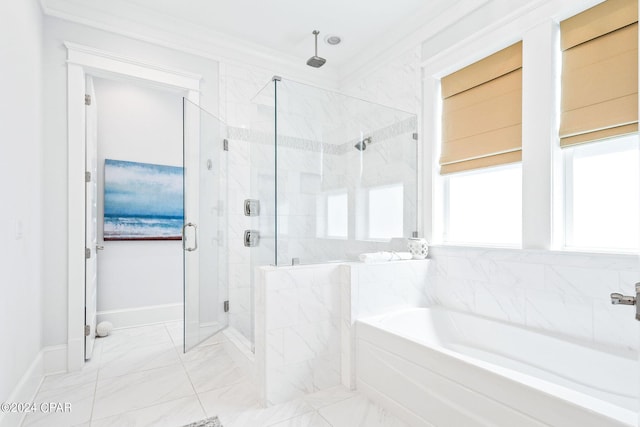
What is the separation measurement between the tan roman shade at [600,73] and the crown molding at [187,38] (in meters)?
2.26

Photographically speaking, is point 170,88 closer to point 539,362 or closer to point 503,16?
point 503,16

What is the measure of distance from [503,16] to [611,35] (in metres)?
0.63

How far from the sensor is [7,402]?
5.27ft

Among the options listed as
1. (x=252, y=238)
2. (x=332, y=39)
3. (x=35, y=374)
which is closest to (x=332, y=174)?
(x=252, y=238)

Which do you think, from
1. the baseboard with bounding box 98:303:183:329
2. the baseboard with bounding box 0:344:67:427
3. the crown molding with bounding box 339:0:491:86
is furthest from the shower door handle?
the crown molding with bounding box 339:0:491:86

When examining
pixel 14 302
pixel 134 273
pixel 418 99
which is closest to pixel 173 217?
pixel 134 273

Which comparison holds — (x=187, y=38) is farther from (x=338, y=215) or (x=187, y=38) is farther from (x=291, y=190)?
(x=338, y=215)

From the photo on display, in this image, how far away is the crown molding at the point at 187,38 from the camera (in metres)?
2.50

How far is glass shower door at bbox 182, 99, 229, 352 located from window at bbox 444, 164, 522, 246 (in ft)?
6.17

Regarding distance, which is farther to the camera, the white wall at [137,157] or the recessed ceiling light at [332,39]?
the white wall at [137,157]

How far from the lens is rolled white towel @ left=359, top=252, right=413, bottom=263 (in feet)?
7.47

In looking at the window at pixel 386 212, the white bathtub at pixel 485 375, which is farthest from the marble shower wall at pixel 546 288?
the window at pixel 386 212

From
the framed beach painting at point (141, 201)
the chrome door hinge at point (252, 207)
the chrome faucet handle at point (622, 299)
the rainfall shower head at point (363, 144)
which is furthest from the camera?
the framed beach painting at point (141, 201)

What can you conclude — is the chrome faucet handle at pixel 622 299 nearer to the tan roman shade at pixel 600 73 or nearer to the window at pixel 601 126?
the window at pixel 601 126
